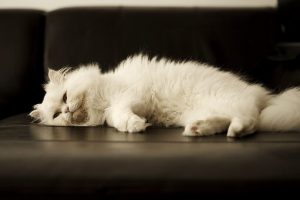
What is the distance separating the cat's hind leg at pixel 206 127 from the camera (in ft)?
4.32

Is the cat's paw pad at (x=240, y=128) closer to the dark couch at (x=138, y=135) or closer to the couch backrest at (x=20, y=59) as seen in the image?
the dark couch at (x=138, y=135)

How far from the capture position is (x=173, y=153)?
3.63ft

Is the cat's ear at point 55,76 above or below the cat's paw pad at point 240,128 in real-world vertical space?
above

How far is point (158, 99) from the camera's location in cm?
171

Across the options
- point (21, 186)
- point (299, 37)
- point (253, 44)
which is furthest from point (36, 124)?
point (299, 37)

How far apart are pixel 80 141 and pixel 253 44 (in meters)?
1.28

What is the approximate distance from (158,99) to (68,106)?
0.41 meters

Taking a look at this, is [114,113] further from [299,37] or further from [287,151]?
[299,37]

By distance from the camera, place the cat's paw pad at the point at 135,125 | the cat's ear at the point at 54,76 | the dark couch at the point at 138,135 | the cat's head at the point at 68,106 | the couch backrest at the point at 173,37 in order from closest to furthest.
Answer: the dark couch at the point at 138,135, the cat's paw pad at the point at 135,125, the cat's head at the point at 68,106, the cat's ear at the point at 54,76, the couch backrest at the point at 173,37

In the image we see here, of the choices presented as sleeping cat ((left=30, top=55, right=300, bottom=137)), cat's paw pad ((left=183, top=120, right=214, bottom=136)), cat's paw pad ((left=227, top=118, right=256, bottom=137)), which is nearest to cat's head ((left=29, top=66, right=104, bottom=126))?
sleeping cat ((left=30, top=55, right=300, bottom=137))

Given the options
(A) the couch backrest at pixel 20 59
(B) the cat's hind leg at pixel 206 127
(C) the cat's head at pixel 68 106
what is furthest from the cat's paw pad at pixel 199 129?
(A) the couch backrest at pixel 20 59

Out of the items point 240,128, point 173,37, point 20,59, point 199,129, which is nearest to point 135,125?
point 199,129

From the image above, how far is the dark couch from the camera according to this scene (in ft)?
3.40

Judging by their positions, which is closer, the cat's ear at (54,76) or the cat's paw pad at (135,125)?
the cat's paw pad at (135,125)
